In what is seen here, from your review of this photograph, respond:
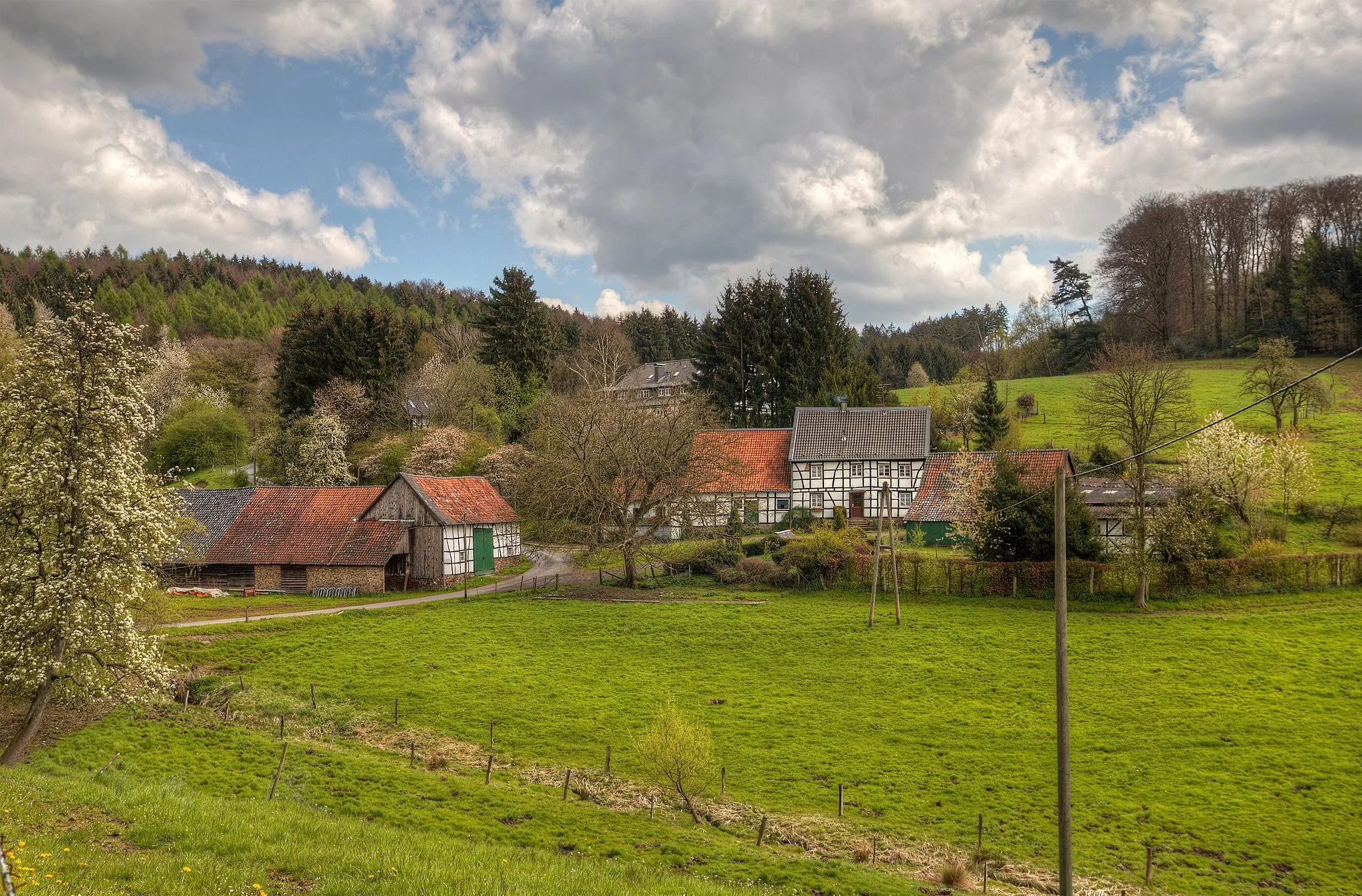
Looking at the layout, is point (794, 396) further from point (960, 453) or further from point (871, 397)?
point (960, 453)

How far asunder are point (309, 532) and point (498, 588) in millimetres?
10502

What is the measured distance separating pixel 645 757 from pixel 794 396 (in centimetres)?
4918

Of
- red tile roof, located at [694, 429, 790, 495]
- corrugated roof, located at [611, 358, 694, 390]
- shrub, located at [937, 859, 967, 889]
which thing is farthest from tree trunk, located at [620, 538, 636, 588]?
corrugated roof, located at [611, 358, 694, 390]

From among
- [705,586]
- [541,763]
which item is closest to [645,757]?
[541,763]

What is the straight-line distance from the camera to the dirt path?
33000mm

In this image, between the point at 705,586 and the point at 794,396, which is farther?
the point at 794,396

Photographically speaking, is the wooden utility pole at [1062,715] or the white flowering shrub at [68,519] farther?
the white flowering shrub at [68,519]

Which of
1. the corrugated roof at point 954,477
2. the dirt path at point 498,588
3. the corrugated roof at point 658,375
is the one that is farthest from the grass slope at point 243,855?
the corrugated roof at point 658,375

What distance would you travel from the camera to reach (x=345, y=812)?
15727 mm

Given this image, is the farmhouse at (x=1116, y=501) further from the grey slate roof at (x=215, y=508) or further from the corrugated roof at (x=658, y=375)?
the corrugated roof at (x=658, y=375)

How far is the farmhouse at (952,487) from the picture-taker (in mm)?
41875

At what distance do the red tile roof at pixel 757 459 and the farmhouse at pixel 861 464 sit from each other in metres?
1.09

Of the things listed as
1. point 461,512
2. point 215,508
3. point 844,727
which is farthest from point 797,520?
point 215,508

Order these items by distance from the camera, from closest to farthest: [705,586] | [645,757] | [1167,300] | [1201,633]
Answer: [645,757] → [1201,633] → [705,586] → [1167,300]
